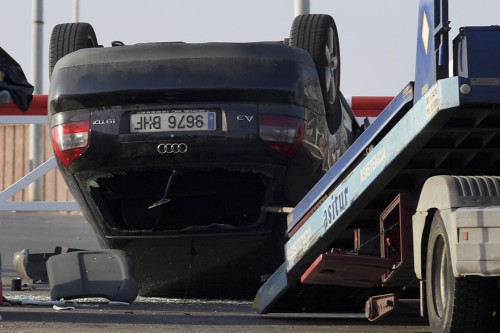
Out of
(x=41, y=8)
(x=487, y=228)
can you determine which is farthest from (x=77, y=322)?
(x=41, y=8)

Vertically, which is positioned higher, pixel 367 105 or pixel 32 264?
pixel 367 105

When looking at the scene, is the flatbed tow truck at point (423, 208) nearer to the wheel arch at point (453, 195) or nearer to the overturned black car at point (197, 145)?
the wheel arch at point (453, 195)

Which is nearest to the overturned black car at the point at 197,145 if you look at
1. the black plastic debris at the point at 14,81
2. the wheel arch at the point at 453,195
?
the black plastic debris at the point at 14,81

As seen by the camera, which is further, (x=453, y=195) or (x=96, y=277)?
(x=96, y=277)

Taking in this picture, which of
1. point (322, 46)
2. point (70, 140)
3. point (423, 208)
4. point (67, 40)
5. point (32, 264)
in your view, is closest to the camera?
point (423, 208)

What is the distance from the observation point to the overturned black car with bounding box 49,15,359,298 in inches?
348

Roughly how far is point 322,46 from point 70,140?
5.46ft

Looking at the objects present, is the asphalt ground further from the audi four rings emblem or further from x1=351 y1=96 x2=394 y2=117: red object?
x1=351 y1=96 x2=394 y2=117: red object

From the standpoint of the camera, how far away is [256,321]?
8328 millimetres

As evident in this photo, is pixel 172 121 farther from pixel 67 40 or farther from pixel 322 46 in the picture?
pixel 67 40

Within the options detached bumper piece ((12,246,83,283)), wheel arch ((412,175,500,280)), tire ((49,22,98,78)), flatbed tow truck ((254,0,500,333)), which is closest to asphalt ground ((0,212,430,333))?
flatbed tow truck ((254,0,500,333))

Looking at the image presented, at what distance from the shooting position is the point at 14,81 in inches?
360

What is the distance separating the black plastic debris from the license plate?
0.74 metres

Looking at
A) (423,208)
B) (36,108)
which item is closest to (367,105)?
(36,108)
